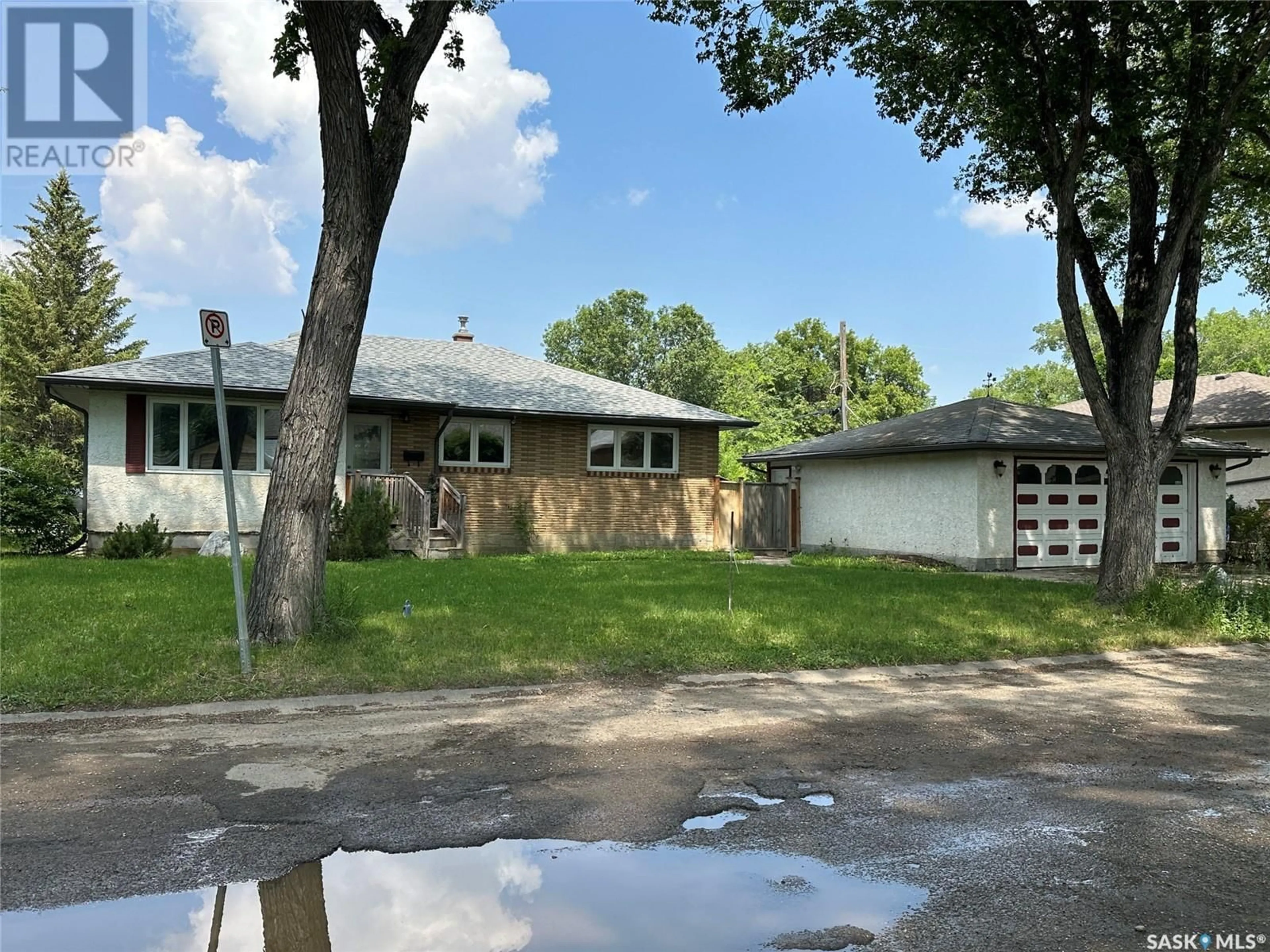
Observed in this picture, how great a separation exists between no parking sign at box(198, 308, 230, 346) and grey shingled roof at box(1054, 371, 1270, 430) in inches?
829

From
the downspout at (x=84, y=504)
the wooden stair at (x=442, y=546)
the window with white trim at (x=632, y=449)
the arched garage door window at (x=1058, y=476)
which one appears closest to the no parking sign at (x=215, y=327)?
the wooden stair at (x=442, y=546)

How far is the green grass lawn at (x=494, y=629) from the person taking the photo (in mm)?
6777

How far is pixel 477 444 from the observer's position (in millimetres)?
19594

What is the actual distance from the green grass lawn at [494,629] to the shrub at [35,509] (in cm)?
280

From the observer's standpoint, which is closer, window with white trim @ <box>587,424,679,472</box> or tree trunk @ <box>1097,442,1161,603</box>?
tree trunk @ <box>1097,442,1161,603</box>

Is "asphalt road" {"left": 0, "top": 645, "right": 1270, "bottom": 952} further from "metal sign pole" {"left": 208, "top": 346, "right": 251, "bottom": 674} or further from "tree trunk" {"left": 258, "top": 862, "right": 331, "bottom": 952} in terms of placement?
"metal sign pole" {"left": 208, "top": 346, "right": 251, "bottom": 674}

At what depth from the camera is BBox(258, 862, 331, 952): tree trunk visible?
3066 mm

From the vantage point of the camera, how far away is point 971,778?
472cm

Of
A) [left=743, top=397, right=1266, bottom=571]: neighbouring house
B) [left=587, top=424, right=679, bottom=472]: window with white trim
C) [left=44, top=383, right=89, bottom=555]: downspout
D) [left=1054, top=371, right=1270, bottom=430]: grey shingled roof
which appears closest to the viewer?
[left=44, top=383, right=89, bottom=555]: downspout

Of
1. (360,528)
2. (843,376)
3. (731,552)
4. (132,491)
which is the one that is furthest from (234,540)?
(843,376)

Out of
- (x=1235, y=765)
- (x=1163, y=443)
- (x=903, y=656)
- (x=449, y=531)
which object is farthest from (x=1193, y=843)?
(x=449, y=531)

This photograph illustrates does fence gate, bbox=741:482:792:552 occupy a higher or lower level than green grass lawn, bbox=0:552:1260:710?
higher

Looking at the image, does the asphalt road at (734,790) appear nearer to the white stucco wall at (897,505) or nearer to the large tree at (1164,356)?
the white stucco wall at (897,505)

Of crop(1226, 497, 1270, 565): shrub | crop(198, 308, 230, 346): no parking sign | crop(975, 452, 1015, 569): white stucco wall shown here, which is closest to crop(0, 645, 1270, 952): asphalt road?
crop(198, 308, 230, 346): no parking sign
